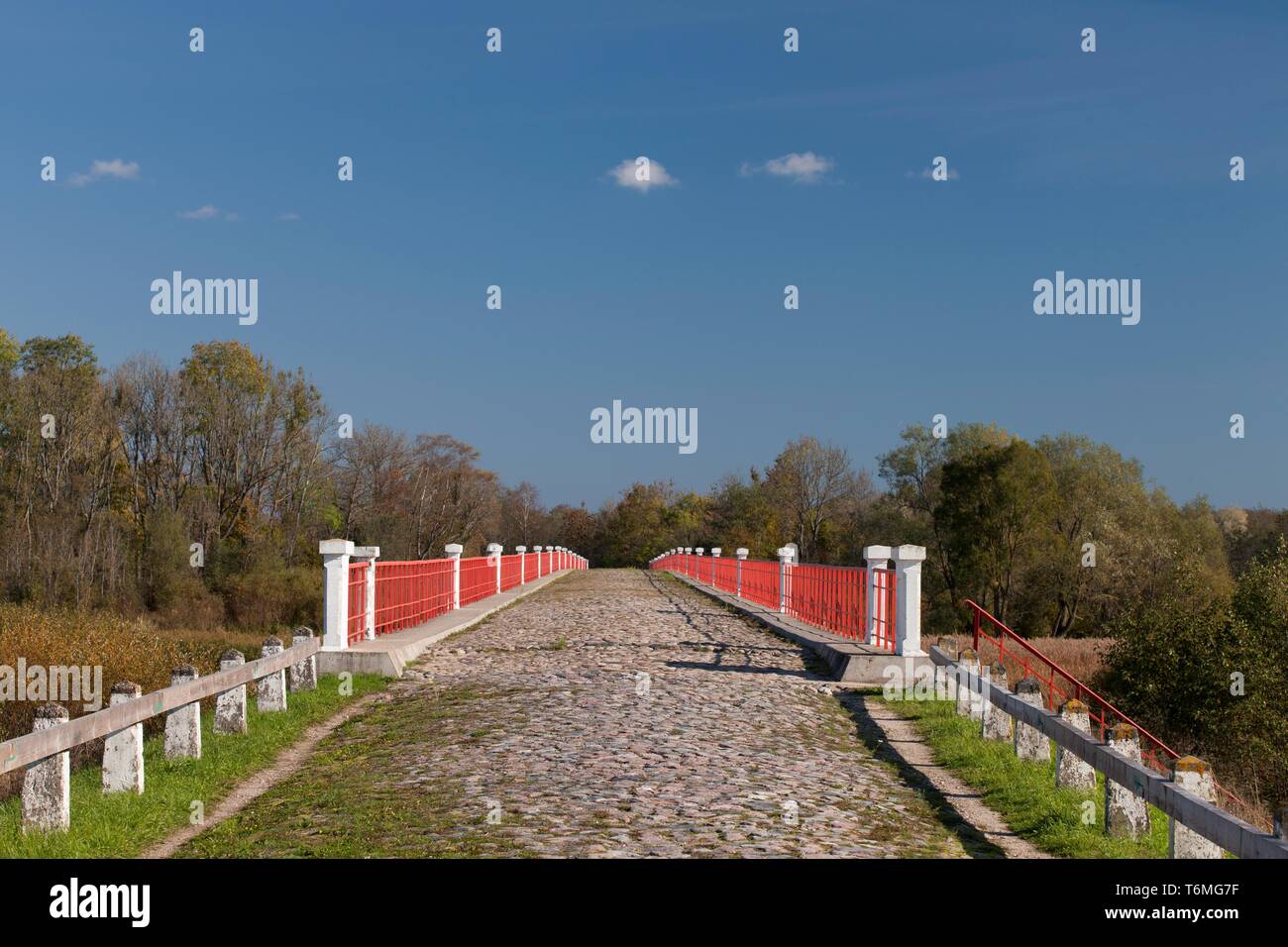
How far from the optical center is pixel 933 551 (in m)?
74.4

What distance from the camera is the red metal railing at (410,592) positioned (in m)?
18.5

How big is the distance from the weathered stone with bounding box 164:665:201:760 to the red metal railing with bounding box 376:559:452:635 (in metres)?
7.69

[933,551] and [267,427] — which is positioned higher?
[267,427]

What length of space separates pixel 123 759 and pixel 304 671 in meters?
5.31

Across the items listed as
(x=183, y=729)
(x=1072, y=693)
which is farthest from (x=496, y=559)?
(x=183, y=729)

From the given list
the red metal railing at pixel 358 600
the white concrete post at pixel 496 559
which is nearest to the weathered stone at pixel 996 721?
the red metal railing at pixel 358 600

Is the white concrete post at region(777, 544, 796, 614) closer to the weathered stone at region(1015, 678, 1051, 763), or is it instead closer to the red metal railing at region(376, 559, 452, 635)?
the red metal railing at region(376, 559, 452, 635)

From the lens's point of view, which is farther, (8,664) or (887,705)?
(8,664)

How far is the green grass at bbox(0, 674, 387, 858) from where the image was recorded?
23.4 feet

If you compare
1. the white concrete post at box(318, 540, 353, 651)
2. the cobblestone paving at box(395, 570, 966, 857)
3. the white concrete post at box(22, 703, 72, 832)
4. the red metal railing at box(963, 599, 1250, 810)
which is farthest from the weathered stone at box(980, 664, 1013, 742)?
the white concrete post at box(318, 540, 353, 651)
